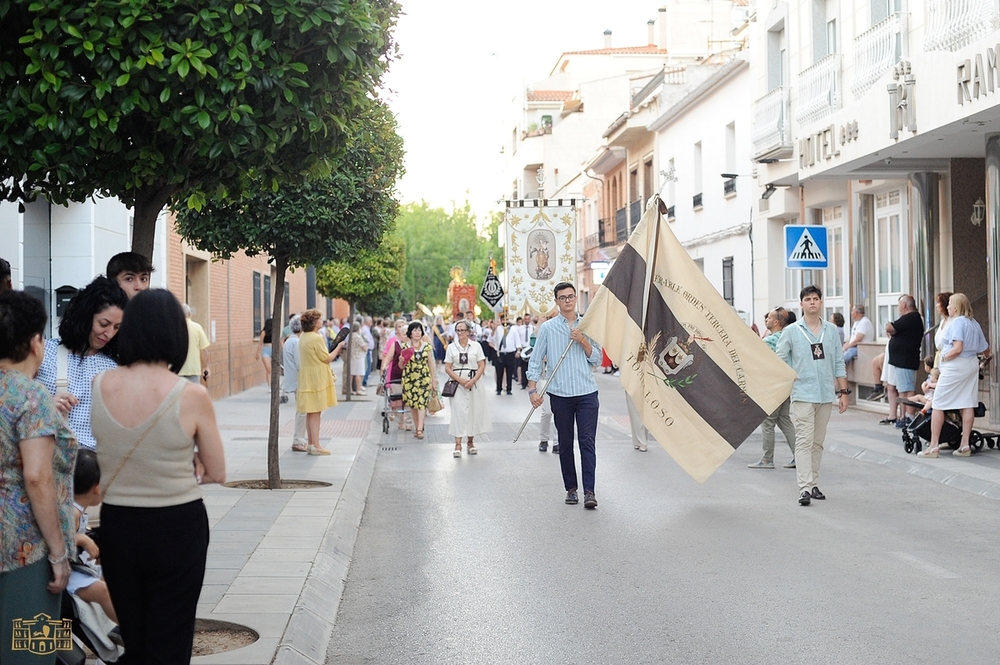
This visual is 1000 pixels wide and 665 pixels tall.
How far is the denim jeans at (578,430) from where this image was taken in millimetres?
11070

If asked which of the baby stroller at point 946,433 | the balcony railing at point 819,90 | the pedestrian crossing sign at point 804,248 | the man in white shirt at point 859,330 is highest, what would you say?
the balcony railing at point 819,90

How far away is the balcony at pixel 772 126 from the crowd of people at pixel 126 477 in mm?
19776

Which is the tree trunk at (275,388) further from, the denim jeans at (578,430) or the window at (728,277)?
the window at (728,277)

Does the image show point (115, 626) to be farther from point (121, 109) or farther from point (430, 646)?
point (121, 109)

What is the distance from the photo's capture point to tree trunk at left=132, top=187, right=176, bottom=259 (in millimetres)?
7023

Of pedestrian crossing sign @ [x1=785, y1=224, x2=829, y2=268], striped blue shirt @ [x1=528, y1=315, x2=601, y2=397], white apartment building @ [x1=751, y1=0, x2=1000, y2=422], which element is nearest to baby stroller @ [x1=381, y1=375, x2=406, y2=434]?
pedestrian crossing sign @ [x1=785, y1=224, x2=829, y2=268]

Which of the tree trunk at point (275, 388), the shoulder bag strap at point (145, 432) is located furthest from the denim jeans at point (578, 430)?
the shoulder bag strap at point (145, 432)

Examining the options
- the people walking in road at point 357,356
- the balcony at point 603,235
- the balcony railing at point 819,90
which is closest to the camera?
the balcony railing at point 819,90

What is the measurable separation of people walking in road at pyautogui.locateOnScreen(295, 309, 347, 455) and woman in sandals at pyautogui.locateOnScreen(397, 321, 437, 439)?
2947mm

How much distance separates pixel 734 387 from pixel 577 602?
468cm

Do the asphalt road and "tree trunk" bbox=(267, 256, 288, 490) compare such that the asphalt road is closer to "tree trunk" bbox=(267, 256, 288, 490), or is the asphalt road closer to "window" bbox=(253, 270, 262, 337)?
"tree trunk" bbox=(267, 256, 288, 490)

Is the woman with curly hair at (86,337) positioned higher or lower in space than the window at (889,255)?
lower

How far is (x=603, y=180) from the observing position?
163ft

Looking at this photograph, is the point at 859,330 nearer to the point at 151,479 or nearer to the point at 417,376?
the point at 417,376
